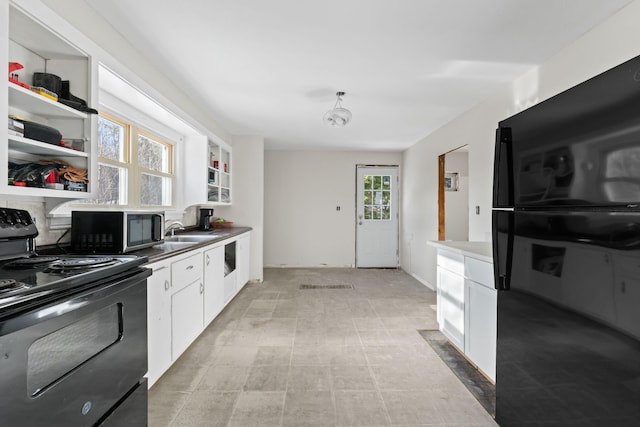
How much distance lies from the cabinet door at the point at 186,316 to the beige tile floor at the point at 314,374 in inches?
6.1

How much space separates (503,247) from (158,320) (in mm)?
2047

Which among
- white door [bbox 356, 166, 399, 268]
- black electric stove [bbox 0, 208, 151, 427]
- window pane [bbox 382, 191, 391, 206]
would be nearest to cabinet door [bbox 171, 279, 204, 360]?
black electric stove [bbox 0, 208, 151, 427]

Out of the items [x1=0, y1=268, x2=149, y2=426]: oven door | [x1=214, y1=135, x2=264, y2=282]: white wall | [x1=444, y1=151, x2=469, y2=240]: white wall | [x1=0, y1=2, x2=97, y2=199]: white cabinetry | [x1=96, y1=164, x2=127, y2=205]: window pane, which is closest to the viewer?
[x1=0, y1=268, x2=149, y2=426]: oven door

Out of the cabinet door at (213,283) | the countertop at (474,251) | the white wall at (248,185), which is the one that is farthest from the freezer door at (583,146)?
the white wall at (248,185)

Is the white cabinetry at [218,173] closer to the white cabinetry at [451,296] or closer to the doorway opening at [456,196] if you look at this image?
the white cabinetry at [451,296]

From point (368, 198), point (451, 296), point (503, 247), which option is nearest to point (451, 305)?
point (451, 296)

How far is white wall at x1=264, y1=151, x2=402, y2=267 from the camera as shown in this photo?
6.09 metres

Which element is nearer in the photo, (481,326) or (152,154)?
(481,326)

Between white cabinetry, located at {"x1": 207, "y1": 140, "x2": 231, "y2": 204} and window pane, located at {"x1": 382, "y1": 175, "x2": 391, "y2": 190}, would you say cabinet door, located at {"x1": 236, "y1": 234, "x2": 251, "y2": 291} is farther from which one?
window pane, located at {"x1": 382, "y1": 175, "x2": 391, "y2": 190}

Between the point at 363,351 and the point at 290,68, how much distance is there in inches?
94.0

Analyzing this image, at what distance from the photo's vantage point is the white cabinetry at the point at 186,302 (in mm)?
2199

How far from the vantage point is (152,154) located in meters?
3.32

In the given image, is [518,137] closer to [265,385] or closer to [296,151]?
[265,385]

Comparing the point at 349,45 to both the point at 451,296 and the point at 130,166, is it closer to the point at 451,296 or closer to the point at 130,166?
the point at 451,296
